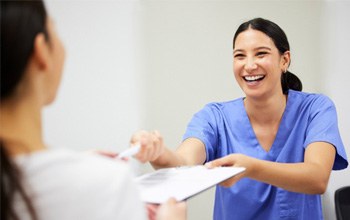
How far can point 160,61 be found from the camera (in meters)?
1.52

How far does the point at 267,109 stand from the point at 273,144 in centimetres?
12

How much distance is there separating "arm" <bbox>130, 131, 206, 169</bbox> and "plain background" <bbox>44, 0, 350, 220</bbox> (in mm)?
487

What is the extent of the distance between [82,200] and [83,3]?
121 cm

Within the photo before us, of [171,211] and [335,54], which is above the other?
[335,54]

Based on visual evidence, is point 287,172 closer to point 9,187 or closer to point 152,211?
point 152,211

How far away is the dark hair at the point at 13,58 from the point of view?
1.32ft

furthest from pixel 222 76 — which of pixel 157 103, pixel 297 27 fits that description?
pixel 297 27

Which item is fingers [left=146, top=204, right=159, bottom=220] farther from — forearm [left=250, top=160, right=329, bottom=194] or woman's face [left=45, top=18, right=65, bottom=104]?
forearm [left=250, top=160, right=329, bottom=194]

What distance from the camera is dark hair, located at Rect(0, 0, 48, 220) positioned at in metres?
0.40

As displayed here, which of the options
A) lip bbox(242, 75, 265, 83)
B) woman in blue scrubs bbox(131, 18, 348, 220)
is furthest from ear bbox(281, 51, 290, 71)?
lip bbox(242, 75, 265, 83)

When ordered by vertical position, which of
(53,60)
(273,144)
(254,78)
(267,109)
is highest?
(53,60)

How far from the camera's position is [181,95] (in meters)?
1.55

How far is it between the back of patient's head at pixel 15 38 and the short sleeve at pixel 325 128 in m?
0.83

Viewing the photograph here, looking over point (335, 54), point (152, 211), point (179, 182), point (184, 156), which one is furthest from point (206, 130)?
point (335, 54)
